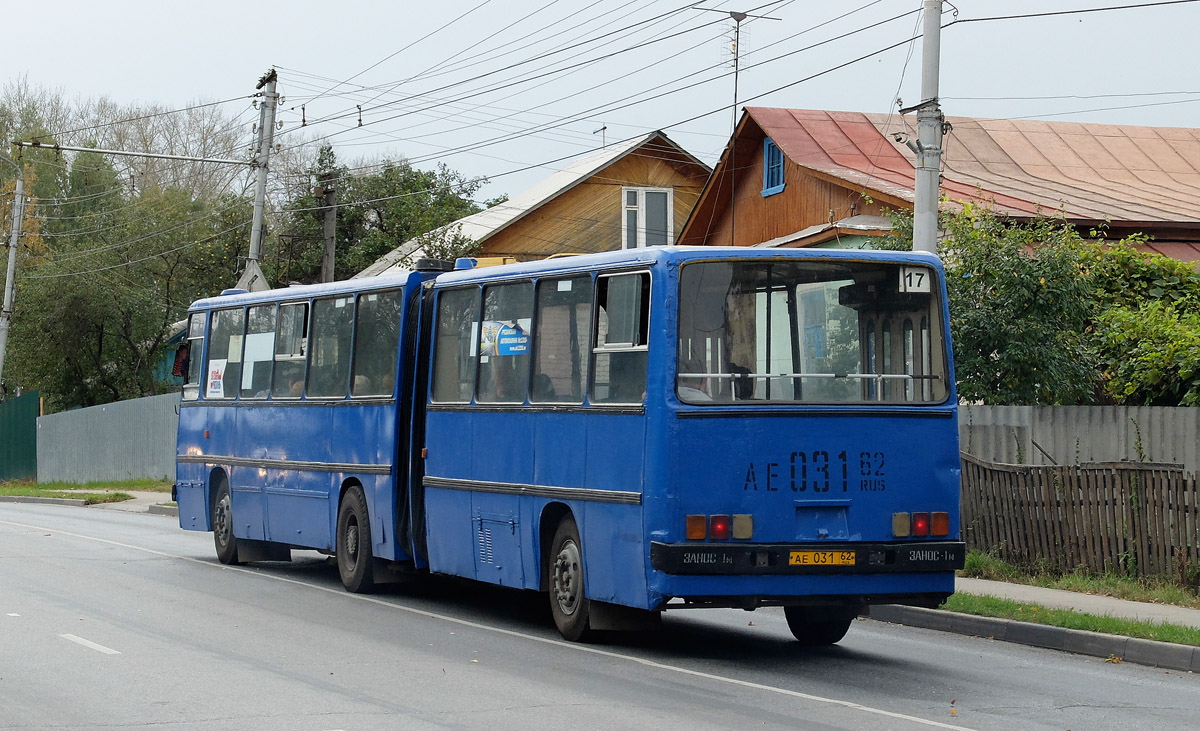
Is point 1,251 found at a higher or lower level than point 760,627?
higher

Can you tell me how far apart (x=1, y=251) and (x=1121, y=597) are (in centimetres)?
5075

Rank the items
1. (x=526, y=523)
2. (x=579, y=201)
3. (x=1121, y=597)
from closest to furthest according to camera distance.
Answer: (x=526, y=523) < (x=1121, y=597) < (x=579, y=201)

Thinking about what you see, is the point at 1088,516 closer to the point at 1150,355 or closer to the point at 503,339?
the point at 1150,355

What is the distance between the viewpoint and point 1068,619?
41.1 ft

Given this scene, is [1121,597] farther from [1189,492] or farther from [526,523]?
[526,523]

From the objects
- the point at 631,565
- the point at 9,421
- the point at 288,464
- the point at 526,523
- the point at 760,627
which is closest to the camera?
the point at 631,565

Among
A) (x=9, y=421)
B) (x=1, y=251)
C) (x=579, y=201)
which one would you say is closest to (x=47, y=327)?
(x=9, y=421)

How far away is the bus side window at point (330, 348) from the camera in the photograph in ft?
52.2

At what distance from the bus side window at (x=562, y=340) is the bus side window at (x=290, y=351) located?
208 inches

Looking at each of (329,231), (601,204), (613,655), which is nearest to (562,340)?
(613,655)

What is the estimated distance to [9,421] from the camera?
165 ft

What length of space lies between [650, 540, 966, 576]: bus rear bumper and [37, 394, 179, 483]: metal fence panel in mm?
29407

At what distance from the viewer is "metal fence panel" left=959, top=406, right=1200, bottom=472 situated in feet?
52.4

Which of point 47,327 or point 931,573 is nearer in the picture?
point 931,573
